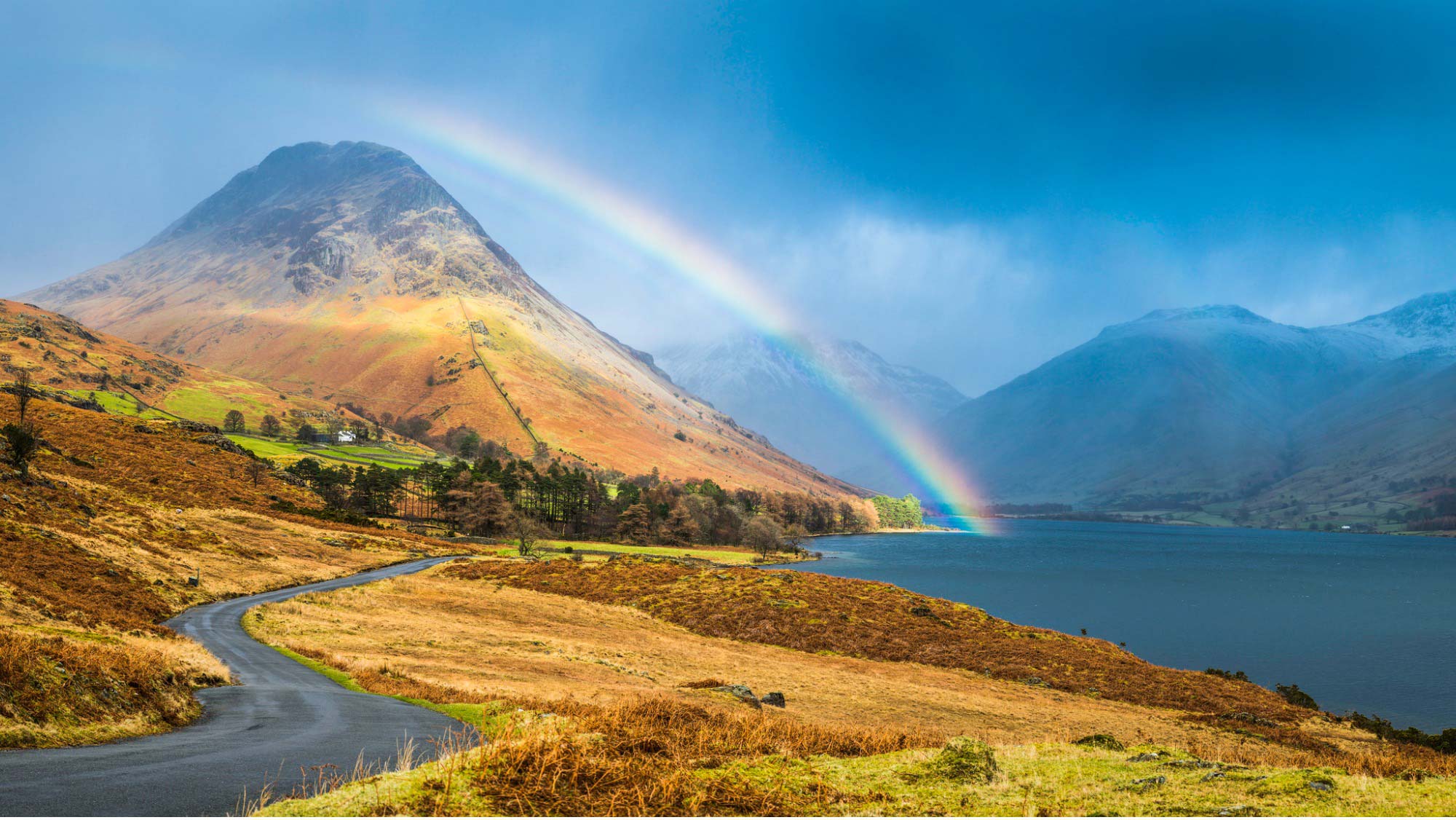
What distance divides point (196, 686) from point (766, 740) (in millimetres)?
21736

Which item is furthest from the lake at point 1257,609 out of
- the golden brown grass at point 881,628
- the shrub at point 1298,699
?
the golden brown grass at point 881,628

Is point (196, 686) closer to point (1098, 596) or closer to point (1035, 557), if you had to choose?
point (1098, 596)

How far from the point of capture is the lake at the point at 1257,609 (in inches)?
2333

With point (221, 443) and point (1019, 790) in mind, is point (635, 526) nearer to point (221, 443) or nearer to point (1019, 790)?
point (221, 443)

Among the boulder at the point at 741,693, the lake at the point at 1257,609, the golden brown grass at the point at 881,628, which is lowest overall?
the lake at the point at 1257,609

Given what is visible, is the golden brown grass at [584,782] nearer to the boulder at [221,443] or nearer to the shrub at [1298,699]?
the shrub at [1298,699]

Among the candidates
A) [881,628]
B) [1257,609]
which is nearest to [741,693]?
[881,628]

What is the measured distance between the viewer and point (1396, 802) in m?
10.1

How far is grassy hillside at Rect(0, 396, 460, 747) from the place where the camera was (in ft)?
53.3

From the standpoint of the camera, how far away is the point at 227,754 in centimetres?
1449

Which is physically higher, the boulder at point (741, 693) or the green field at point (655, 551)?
the boulder at point (741, 693)

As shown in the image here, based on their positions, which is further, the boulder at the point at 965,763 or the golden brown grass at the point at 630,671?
the golden brown grass at the point at 630,671

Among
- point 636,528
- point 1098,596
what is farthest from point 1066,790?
point 636,528

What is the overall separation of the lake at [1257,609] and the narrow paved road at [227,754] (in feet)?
197
